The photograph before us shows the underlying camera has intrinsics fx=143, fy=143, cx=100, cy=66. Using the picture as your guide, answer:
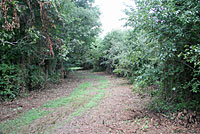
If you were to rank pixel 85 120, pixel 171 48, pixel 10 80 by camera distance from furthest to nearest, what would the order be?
pixel 10 80 < pixel 85 120 < pixel 171 48

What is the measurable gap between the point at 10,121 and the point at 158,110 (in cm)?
460

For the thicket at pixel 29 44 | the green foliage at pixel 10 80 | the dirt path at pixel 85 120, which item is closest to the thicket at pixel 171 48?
the dirt path at pixel 85 120

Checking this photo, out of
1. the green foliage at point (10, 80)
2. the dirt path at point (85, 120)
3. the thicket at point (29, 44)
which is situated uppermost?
the thicket at point (29, 44)

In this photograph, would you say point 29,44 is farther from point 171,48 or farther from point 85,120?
point 171,48

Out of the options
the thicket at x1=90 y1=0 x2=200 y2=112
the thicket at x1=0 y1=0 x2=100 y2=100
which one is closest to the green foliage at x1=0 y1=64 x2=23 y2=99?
the thicket at x1=0 y1=0 x2=100 y2=100

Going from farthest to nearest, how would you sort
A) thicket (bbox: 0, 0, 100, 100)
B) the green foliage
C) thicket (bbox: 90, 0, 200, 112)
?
the green foliage
thicket (bbox: 0, 0, 100, 100)
thicket (bbox: 90, 0, 200, 112)

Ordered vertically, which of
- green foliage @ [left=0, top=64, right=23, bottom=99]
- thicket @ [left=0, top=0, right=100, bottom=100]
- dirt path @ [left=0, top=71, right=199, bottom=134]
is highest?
thicket @ [left=0, top=0, right=100, bottom=100]

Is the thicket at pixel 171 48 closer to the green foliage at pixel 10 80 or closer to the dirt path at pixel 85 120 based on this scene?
the dirt path at pixel 85 120

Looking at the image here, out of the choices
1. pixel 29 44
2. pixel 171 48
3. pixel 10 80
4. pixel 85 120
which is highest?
pixel 29 44

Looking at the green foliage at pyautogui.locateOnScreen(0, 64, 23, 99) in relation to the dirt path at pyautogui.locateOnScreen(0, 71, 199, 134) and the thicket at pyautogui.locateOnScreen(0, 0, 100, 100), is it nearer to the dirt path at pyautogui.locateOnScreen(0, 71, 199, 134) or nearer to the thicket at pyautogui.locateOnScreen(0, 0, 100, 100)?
the thicket at pyautogui.locateOnScreen(0, 0, 100, 100)

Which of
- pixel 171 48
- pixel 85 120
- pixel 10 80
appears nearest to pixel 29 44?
pixel 10 80

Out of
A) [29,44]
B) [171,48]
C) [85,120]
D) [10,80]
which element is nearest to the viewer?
[171,48]

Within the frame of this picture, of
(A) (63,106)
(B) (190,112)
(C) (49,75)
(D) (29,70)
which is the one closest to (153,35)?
(B) (190,112)

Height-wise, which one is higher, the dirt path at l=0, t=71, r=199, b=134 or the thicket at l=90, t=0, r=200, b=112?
the thicket at l=90, t=0, r=200, b=112
